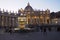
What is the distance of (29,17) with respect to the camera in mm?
111125

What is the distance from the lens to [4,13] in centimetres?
10694

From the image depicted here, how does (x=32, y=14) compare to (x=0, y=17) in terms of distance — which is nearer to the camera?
(x=0, y=17)

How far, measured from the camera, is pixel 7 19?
359 feet

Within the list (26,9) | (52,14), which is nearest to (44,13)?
(52,14)

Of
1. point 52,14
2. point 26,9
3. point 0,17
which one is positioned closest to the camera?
point 0,17

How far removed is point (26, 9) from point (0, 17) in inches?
850

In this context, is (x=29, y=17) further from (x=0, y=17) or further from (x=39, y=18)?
(x=0, y=17)

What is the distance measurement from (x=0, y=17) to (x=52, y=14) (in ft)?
104

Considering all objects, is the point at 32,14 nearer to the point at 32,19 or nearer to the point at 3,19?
the point at 32,19

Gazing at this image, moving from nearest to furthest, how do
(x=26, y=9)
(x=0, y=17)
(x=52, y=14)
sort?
1. (x=0, y=17)
2. (x=52, y=14)
3. (x=26, y=9)

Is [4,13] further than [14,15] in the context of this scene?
No

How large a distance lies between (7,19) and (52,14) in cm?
2774

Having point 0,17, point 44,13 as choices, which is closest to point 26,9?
point 44,13

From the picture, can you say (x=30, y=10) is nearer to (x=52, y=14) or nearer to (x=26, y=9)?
(x=26, y=9)
